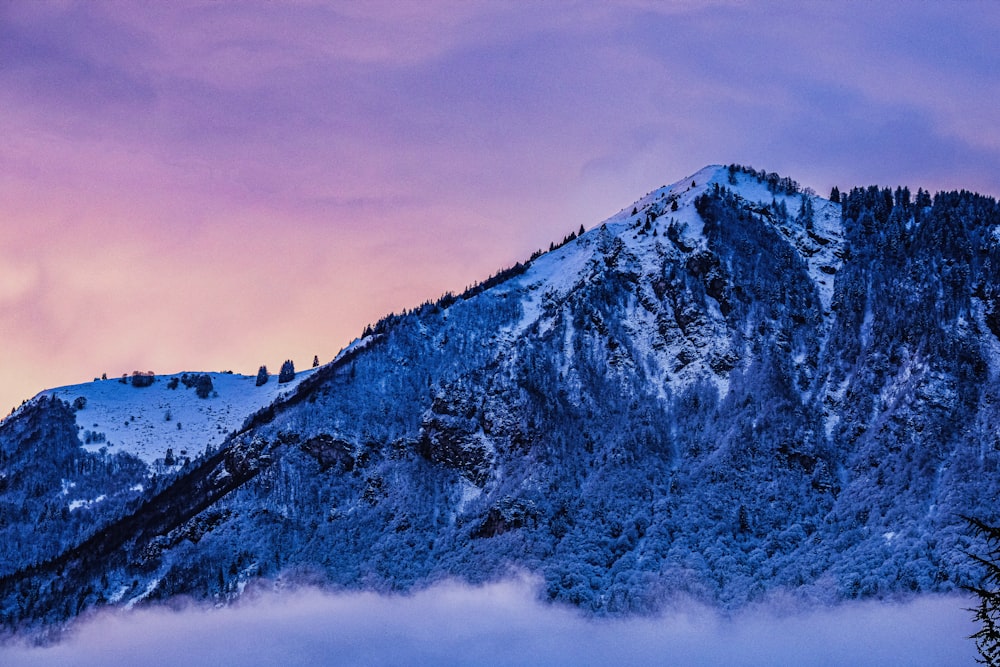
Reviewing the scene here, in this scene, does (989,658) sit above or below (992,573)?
below

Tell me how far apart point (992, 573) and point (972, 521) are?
183 cm

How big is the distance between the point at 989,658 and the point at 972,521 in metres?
5.34

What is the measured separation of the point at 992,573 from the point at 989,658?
12.1ft

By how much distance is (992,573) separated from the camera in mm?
41625

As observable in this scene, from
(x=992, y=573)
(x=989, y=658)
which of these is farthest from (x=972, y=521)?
(x=989, y=658)

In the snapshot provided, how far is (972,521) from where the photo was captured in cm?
4175

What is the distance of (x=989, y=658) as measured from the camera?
142 ft

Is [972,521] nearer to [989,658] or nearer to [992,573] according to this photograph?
[992,573]

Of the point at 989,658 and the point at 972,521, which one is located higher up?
the point at 972,521
